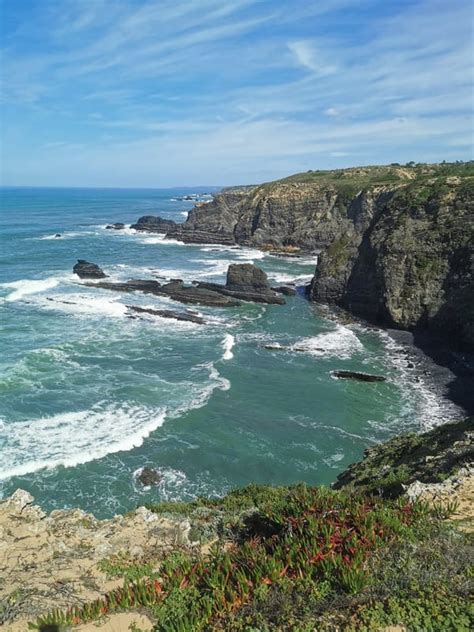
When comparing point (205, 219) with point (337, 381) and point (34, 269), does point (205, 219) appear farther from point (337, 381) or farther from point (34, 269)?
point (337, 381)

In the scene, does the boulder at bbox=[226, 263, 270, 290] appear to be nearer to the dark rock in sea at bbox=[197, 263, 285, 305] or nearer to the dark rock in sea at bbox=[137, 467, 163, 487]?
the dark rock in sea at bbox=[197, 263, 285, 305]

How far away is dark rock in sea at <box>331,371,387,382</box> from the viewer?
96.4 ft

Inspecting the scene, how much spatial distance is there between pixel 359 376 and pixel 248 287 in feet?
74.1

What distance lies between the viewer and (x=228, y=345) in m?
35.0

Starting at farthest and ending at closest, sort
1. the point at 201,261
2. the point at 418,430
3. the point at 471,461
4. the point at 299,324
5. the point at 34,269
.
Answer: the point at 201,261 → the point at 34,269 → the point at 299,324 → the point at 418,430 → the point at 471,461

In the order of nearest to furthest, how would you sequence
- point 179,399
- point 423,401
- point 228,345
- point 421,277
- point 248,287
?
point 179,399, point 423,401, point 228,345, point 421,277, point 248,287

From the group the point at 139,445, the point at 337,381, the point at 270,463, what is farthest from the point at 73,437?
the point at 337,381

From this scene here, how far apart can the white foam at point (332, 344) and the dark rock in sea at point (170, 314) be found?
377 inches

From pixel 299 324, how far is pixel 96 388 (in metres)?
20.0

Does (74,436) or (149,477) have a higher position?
(74,436)

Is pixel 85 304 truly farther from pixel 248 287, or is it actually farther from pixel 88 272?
pixel 248 287

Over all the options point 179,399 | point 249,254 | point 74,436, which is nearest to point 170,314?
point 179,399

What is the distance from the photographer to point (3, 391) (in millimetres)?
25812

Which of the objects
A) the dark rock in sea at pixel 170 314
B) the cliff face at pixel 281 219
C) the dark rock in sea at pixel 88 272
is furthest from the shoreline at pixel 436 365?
the cliff face at pixel 281 219
